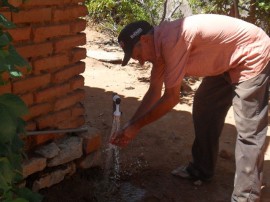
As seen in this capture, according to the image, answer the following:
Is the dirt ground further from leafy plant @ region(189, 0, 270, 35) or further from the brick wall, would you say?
leafy plant @ region(189, 0, 270, 35)

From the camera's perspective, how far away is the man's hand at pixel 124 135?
2986 mm

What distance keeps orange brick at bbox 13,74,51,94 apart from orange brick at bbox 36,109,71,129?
0.23 m

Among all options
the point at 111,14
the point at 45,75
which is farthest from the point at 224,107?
the point at 111,14

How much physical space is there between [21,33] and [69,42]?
1.43 feet

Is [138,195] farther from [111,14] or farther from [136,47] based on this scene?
[111,14]

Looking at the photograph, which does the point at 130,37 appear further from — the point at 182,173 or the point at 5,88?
the point at 182,173

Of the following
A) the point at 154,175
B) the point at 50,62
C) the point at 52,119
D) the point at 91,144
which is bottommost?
the point at 154,175

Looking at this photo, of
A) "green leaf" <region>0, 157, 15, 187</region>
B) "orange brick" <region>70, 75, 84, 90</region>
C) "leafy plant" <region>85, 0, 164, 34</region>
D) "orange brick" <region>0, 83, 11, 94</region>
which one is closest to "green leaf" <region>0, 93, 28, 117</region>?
"green leaf" <region>0, 157, 15, 187</region>

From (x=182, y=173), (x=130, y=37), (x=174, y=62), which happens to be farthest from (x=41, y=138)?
(x=182, y=173)

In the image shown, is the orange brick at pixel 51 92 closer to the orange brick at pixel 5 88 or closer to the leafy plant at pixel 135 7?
the orange brick at pixel 5 88

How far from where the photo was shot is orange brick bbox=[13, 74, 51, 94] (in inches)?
108

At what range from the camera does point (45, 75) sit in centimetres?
292

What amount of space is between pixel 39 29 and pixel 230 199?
195cm

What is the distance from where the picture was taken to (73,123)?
328cm
